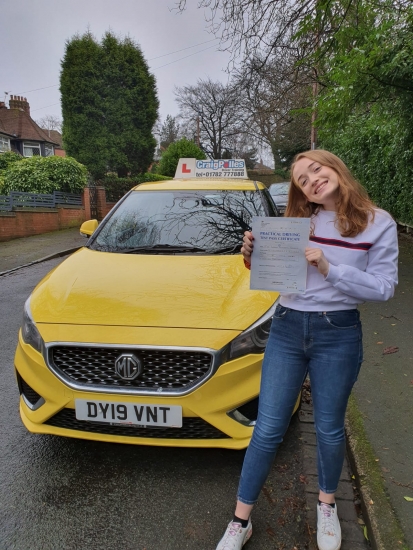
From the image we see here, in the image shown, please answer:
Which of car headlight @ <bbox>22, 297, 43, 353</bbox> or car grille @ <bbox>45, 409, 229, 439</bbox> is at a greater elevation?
car headlight @ <bbox>22, 297, 43, 353</bbox>

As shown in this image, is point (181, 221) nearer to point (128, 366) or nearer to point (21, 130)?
point (128, 366)

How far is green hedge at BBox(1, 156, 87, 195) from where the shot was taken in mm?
15055

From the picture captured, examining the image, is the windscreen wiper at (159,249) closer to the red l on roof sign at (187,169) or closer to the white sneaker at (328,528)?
the white sneaker at (328,528)

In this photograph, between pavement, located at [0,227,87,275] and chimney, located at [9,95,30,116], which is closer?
pavement, located at [0,227,87,275]

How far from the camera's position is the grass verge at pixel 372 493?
2035mm

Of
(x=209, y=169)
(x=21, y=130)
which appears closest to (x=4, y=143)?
(x=21, y=130)

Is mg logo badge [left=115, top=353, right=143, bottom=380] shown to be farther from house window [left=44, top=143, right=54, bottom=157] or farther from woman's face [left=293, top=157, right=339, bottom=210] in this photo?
house window [left=44, top=143, right=54, bottom=157]

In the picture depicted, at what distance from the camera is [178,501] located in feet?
7.89

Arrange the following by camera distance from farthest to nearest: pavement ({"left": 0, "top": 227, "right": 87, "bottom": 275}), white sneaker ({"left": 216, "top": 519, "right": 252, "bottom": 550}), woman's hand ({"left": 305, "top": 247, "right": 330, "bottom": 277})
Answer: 1. pavement ({"left": 0, "top": 227, "right": 87, "bottom": 275})
2. white sneaker ({"left": 216, "top": 519, "right": 252, "bottom": 550})
3. woman's hand ({"left": 305, "top": 247, "right": 330, "bottom": 277})

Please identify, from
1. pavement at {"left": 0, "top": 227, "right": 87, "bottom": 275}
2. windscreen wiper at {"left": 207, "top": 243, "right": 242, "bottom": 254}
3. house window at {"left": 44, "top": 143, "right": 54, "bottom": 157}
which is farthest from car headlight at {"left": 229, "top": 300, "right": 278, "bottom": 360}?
house window at {"left": 44, "top": 143, "right": 54, "bottom": 157}

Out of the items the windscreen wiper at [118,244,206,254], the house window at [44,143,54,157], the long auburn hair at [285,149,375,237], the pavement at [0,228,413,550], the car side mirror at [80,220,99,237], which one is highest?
the house window at [44,143,54,157]

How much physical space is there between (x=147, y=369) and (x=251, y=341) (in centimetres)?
58

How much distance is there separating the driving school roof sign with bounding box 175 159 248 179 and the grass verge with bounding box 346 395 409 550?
3.83 meters

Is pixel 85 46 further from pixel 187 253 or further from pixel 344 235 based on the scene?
pixel 344 235
